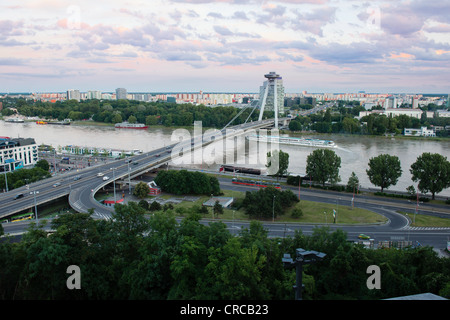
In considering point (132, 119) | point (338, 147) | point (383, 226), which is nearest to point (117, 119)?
point (132, 119)

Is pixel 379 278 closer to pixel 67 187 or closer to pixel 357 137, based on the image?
pixel 67 187

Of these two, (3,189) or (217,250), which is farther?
(3,189)

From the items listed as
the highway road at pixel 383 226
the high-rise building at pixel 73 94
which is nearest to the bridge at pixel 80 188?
the highway road at pixel 383 226

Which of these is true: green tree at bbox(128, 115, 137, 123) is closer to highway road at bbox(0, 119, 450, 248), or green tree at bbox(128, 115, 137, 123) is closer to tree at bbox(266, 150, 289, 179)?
highway road at bbox(0, 119, 450, 248)

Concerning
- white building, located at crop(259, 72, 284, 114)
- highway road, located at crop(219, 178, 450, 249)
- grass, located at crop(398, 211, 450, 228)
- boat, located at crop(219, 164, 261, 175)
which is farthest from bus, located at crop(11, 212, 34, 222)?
white building, located at crop(259, 72, 284, 114)

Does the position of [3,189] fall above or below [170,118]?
below
